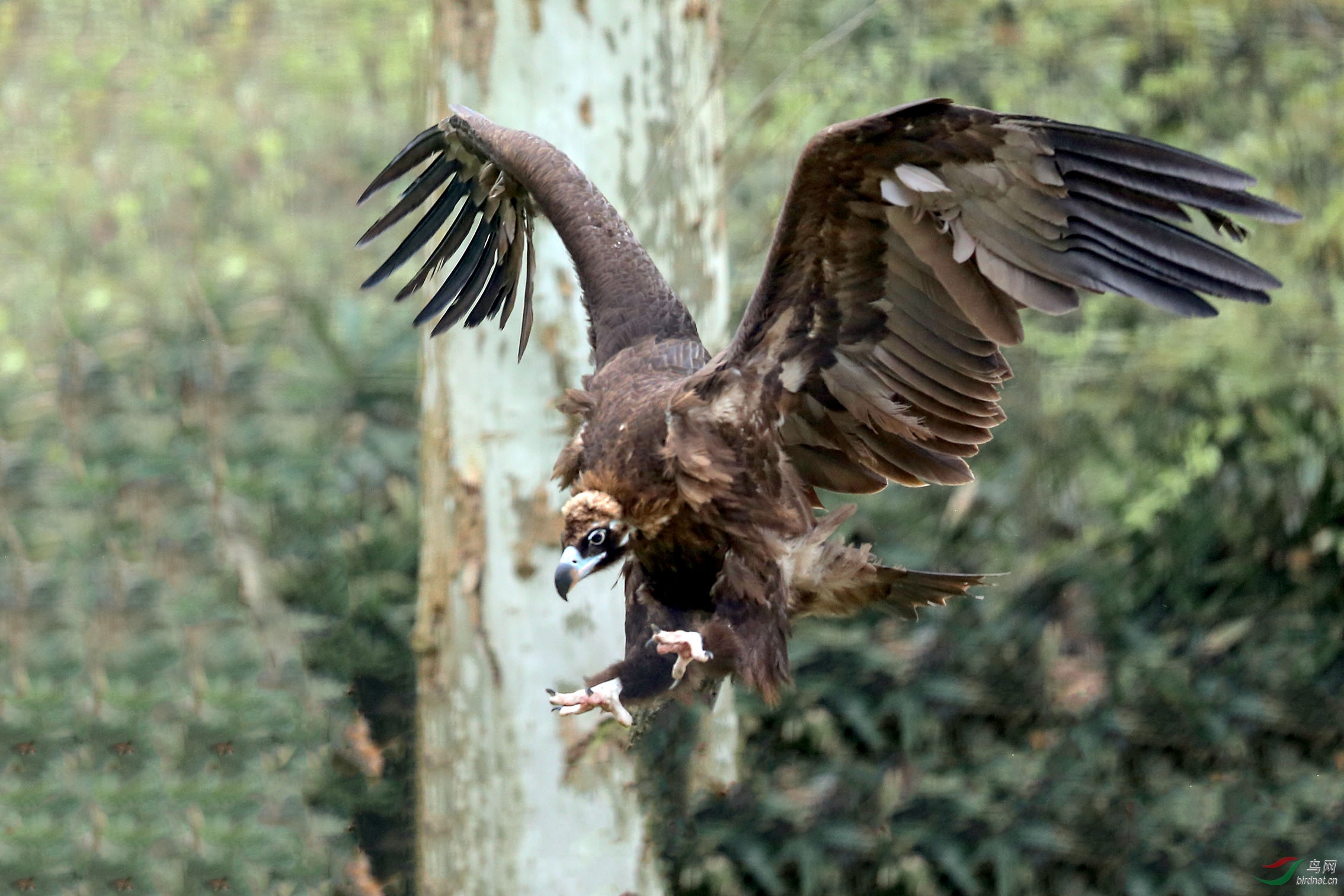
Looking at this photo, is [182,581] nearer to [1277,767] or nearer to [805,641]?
[805,641]

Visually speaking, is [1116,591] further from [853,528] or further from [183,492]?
[183,492]

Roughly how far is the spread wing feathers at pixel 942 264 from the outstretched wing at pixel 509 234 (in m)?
0.62

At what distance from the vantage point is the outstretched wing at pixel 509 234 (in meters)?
4.23

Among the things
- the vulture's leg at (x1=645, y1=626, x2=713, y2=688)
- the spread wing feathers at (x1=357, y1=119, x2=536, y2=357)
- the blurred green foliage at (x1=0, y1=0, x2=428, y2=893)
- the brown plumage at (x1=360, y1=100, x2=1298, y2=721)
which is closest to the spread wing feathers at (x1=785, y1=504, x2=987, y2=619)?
the brown plumage at (x1=360, y1=100, x2=1298, y2=721)

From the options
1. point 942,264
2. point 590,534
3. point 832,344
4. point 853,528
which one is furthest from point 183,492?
point 942,264

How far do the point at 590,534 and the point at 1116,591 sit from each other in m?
4.28

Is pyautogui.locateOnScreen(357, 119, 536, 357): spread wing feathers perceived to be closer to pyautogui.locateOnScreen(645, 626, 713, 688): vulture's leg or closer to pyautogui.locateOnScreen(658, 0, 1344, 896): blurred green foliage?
pyautogui.locateOnScreen(645, 626, 713, 688): vulture's leg

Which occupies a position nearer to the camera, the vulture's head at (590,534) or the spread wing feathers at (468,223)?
the vulture's head at (590,534)

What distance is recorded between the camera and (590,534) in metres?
3.50

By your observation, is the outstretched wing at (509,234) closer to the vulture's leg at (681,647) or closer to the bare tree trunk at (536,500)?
the bare tree trunk at (536,500)

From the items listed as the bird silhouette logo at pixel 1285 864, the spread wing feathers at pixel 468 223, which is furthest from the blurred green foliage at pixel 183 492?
the bird silhouette logo at pixel 1285 864

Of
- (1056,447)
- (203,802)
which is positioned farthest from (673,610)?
(1056,447)

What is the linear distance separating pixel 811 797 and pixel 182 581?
10.3 feet

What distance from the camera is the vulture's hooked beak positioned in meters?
3.40
